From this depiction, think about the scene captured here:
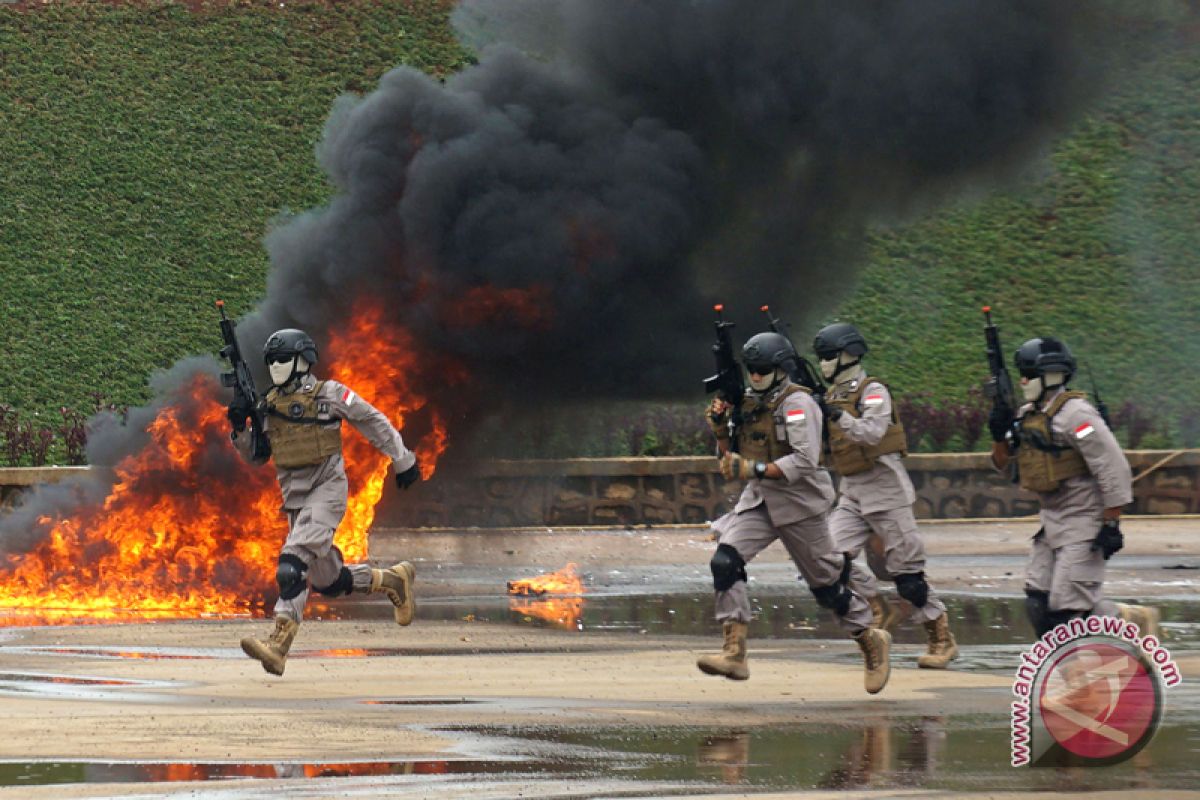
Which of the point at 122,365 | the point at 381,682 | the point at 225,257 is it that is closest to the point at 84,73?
the point at 225,257

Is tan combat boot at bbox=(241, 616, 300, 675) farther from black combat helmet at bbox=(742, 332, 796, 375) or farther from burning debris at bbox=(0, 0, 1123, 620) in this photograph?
burning debris at bbox=(0, 0, 1123, 620)

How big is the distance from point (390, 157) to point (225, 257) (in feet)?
46.1

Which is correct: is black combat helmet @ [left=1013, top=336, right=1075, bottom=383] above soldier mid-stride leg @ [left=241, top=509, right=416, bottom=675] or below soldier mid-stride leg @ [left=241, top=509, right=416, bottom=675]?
above

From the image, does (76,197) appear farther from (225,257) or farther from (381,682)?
(381,682)

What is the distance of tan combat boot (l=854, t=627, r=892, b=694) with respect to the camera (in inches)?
331

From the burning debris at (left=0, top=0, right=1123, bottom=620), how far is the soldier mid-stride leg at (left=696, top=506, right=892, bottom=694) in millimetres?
4879

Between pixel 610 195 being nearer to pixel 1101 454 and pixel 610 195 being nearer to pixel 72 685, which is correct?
pixel 1101 454

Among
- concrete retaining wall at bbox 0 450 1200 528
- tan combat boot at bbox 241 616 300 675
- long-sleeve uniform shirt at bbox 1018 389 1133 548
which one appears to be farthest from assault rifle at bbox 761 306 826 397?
concrete retaining wall at bbox 0 450 1200 528

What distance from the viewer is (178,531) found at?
1288cm

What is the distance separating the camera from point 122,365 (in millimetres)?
24938

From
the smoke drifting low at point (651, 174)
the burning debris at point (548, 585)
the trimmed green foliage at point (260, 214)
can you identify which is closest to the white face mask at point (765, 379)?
the burning debris at point (548, 585)

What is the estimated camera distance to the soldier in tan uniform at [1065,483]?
8.26 m

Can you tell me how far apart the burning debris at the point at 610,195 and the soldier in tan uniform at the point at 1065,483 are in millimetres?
5528

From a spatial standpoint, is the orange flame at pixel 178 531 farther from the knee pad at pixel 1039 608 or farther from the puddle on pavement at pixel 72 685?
the knee pad at pixel 1039 608
